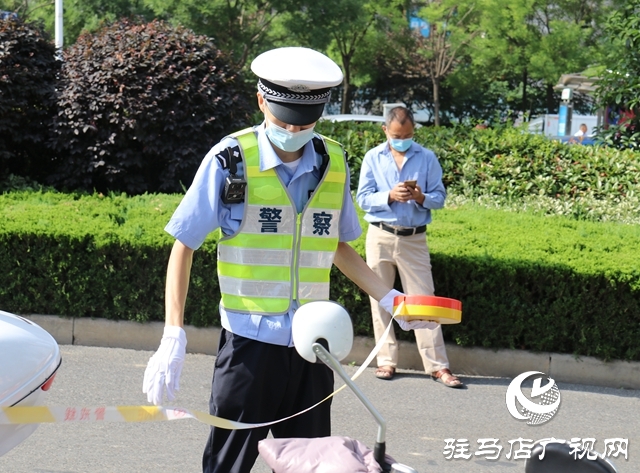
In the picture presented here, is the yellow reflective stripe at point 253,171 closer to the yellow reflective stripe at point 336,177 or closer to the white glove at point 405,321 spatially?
the yellow reflective stripe at point 336,177

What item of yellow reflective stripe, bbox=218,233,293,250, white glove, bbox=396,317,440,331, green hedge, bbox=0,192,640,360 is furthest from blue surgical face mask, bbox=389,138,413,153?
yellow reflective stripe, bbox=218,233,293,250

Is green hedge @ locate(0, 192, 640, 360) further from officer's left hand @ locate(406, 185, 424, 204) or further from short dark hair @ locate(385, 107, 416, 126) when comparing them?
short dark hair @ locate(385, 107, 416, 126)

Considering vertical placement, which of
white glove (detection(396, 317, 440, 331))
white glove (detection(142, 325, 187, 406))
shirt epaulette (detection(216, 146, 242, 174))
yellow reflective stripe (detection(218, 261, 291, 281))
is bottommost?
white glove (detection(142, 325, 187, 406))

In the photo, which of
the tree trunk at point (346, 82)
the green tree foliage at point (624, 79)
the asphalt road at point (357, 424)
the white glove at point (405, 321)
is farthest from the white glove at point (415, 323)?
the tree trunk at point (346, 82)

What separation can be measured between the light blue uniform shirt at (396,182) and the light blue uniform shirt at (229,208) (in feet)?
10.8

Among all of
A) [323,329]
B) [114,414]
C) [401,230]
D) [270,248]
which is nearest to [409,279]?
[401,230]

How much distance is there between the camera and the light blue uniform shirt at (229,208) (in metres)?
3.15

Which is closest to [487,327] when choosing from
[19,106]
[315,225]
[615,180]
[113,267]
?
[113,267]

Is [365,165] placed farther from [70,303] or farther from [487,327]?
→ [70,303]

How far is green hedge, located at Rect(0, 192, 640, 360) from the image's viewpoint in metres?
6.66

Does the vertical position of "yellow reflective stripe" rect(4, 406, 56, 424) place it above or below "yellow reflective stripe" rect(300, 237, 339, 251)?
below

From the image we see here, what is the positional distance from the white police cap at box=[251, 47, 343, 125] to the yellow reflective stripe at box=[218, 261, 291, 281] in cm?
51

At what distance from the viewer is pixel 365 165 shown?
22.5 feet

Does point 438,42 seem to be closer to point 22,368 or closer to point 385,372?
point 385,372
